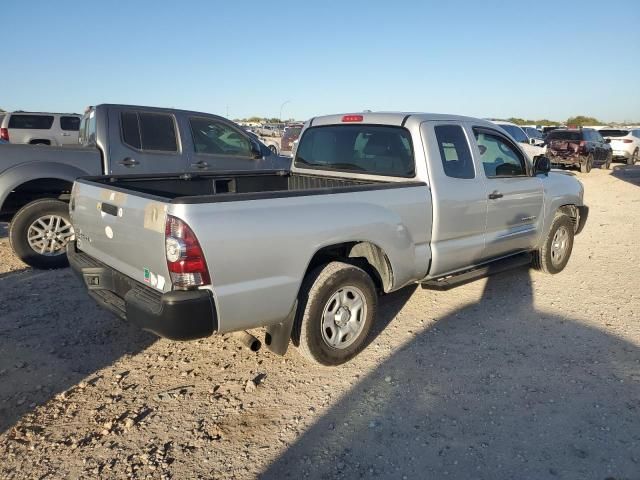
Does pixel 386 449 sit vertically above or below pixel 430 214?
below

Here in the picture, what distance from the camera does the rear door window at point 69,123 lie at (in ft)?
57.6

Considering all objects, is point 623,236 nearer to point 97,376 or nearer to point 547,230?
point 547,230

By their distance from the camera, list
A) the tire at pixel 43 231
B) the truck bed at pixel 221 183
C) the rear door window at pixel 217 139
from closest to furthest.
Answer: the truck bed at pixel 221 183 → the tire at pixel 43 231 → the rear door window at pixel 217 139

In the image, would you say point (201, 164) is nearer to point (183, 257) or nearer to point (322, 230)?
point (322, 230)

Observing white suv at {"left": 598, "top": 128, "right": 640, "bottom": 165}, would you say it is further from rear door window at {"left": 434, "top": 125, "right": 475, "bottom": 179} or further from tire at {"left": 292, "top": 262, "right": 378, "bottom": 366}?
tire at {"left": 292, "top": 262, "right": 378, "bottom": 366}

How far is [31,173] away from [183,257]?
3.93 m

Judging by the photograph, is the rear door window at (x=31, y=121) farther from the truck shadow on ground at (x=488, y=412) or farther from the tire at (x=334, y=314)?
the truck shadow on ground at (x=488, y=412)

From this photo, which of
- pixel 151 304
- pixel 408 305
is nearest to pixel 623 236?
pixel 408 305

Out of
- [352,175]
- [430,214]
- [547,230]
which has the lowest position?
[547,230]

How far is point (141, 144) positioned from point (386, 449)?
16.6 feet

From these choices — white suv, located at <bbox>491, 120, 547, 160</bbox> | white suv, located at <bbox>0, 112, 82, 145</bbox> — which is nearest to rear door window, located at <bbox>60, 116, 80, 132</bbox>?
white suv, located at <bbox>0, 112, 82, 145</bbox>

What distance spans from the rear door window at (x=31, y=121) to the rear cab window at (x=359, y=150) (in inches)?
603

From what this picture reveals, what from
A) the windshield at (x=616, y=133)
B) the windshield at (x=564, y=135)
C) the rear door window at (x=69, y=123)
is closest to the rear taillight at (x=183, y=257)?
the rear door window at (x=69, y=123)

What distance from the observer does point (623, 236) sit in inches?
320
